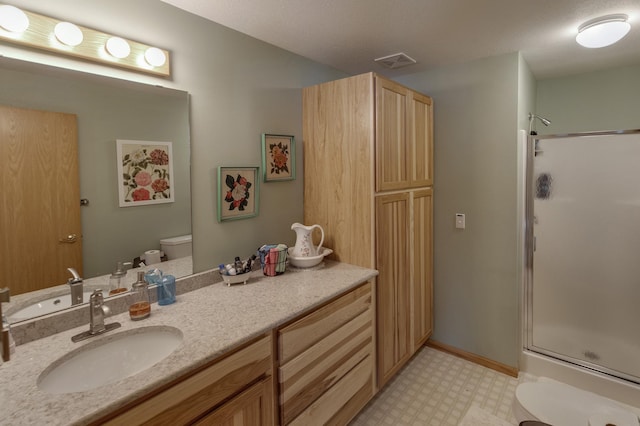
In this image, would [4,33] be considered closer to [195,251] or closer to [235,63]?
[235,63]

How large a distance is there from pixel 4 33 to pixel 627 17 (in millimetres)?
2864

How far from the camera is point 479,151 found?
8.11 feet

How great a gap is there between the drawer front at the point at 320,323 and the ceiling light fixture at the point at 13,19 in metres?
1.50

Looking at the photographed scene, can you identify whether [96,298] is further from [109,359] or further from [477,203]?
[477,203]

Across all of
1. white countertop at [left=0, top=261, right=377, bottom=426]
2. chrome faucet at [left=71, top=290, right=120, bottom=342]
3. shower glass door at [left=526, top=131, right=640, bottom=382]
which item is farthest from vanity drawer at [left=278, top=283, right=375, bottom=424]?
shower glass door at [left=526, top=131, right=640, bottom=382]

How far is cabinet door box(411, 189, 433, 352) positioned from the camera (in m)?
2.46

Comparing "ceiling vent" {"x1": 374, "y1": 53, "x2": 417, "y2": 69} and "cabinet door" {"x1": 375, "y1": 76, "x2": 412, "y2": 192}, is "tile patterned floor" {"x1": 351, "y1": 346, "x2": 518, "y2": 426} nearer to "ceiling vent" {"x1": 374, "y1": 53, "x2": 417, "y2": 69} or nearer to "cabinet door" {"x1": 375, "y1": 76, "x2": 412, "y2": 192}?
"cabinet door" {"x1": 375, "y1": 76, "x2": 412, "y2": 192}

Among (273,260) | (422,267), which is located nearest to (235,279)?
(273,260)

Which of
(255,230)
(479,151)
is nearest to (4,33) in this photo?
(255,230)

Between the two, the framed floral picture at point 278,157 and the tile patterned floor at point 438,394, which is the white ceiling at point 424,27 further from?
the tile patterned floor at point 438,394

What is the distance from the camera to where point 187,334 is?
124 centimetres

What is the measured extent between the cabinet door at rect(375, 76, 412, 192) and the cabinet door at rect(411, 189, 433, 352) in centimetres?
30

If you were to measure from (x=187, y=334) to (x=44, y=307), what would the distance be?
1.94ft

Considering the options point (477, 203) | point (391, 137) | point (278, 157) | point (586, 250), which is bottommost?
point (586, 250)
